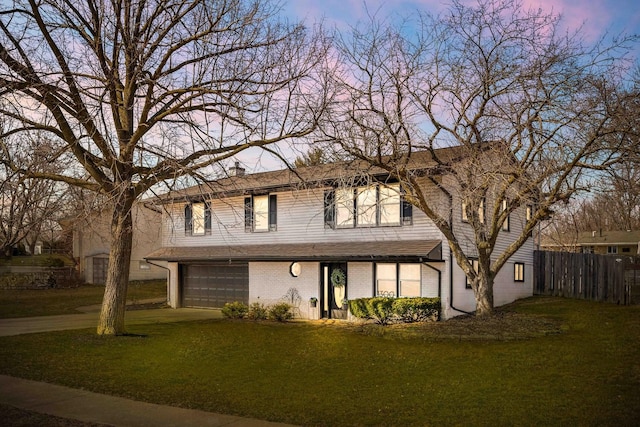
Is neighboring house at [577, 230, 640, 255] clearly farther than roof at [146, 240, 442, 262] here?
Yes

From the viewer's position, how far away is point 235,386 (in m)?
10.3

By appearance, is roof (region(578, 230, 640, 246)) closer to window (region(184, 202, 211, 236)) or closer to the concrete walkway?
window (region(184, 202, 211, 236))

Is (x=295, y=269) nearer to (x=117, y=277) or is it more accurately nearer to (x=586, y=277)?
(x=117, y=277)

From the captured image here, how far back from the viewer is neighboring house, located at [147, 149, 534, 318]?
1936cm

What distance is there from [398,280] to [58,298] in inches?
863

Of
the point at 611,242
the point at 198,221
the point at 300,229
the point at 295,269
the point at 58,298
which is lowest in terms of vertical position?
the point at 58,298

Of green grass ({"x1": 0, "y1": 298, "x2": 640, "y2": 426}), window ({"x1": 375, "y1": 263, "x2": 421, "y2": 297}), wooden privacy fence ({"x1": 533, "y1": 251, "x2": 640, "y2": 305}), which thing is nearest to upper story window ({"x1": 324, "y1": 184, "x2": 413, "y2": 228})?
window ({"x1": 375, "y1": 263, "x2": 421, "y2": 297})

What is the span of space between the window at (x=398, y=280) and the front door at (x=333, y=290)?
157 centimetres

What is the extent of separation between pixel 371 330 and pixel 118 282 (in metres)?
7.36

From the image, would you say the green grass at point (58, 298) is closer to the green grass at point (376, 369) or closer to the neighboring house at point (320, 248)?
the neighboring house at point (320, 248)

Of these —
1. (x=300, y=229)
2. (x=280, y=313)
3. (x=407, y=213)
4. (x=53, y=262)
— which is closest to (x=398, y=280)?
(x=407, y=213)

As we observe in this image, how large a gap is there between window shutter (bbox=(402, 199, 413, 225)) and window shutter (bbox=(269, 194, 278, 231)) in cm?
604

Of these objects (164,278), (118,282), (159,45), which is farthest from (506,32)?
(164,278)

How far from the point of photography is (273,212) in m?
24.0
